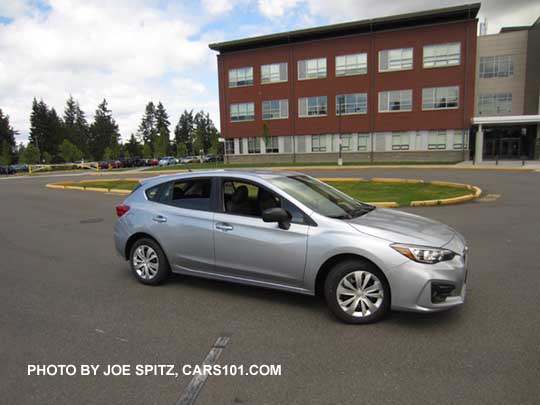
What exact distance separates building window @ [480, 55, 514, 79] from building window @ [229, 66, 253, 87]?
26214 millimetres

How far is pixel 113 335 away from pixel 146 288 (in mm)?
1385

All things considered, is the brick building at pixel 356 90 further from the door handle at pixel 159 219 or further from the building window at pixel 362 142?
the door handle at pixel 159 219

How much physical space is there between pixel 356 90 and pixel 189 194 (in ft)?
127

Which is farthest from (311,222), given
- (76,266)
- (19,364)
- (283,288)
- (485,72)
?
Result: (485,72)

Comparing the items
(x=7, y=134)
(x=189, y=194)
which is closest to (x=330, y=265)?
(x=189, y=194)

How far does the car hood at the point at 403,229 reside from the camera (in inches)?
151

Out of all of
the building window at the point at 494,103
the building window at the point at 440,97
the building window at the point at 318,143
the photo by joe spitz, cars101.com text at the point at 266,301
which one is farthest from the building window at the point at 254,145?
the photo by joe spitz, cars101.com text at the point at 266,301

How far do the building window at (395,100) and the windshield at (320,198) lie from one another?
3724 centimetres

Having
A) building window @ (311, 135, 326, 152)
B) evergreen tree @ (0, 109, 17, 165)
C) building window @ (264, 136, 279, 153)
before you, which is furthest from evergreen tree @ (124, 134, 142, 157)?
building window @ (311, 135, 326, 152)

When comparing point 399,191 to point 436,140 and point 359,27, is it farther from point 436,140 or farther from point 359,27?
point 359,27

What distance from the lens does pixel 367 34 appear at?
A: 129ft

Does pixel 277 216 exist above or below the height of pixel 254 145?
below

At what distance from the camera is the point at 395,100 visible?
39344mm

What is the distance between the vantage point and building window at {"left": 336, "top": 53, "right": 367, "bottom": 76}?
131ft
